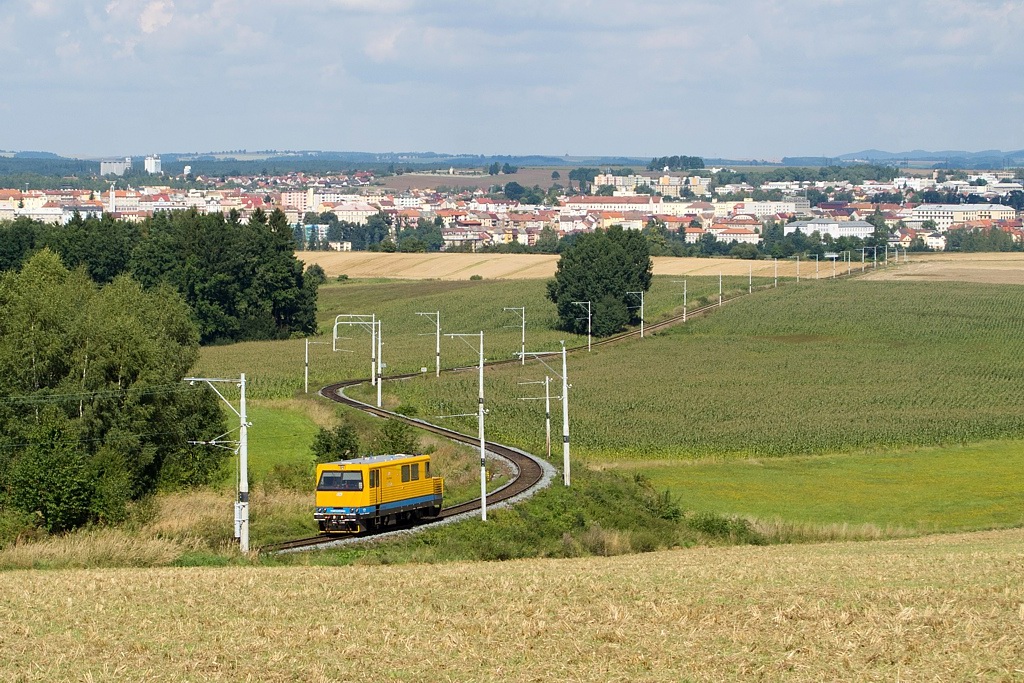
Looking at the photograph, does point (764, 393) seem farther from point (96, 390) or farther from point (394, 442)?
point (96, 390)

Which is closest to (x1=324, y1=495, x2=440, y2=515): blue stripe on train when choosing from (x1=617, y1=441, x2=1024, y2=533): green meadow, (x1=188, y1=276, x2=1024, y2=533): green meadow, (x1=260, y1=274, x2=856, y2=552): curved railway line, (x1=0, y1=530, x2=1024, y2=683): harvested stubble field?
(x1=260, y1=274, x2=856, y2=552): curved railway line

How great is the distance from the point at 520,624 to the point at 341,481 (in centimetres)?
2355

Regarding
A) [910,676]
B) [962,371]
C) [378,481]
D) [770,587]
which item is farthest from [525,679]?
[962,371]

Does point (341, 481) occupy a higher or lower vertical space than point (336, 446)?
higher

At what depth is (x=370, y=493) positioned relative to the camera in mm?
45594

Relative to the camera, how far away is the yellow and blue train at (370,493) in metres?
45.1

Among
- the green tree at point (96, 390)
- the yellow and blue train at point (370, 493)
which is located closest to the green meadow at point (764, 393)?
the green tree at point (96, 390)

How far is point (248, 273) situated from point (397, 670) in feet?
422

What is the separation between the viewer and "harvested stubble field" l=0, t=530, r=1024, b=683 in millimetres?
19641

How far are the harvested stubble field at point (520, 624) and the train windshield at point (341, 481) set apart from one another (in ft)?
45.8

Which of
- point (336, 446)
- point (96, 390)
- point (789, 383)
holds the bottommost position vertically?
point (789, 383)

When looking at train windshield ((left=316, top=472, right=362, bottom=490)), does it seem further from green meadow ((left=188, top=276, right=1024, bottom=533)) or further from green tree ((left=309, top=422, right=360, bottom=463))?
green meadow ((left=188, top=276, right=1024, bottom=533))

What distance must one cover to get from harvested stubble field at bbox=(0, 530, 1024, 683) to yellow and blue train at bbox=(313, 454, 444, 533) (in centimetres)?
1362

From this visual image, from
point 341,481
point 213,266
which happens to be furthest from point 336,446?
point 213,266
